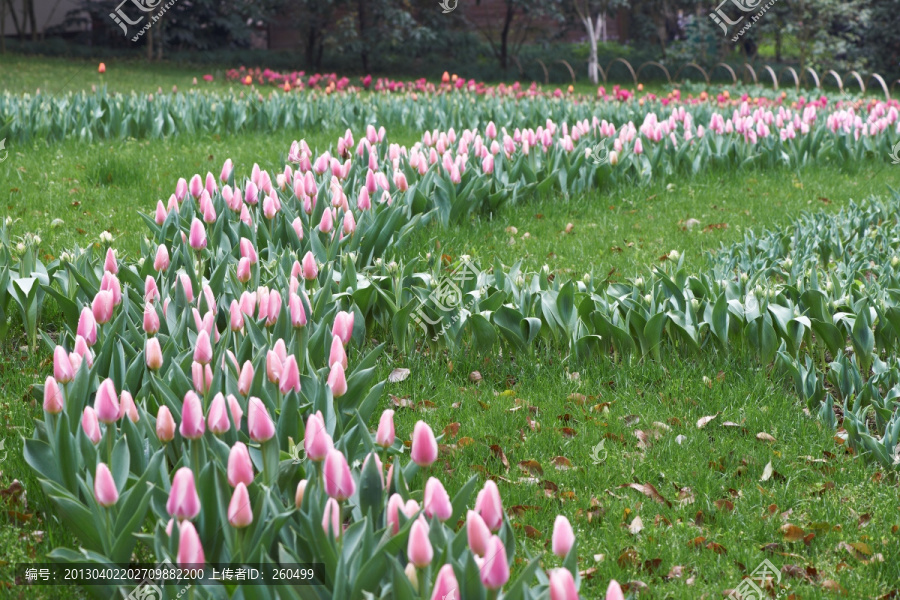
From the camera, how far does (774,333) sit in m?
3.95

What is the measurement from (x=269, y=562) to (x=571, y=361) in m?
2.41

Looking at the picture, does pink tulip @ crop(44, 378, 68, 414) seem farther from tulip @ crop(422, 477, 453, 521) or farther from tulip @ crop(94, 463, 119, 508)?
tulip @ crop(422, 477, 453, 521)

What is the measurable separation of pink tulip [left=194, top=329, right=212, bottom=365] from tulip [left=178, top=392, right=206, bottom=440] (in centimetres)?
42

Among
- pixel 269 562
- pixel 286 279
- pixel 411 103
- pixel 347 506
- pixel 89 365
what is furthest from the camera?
pixel 411 103

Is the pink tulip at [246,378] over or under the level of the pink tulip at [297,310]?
under

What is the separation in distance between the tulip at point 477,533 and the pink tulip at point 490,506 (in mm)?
71

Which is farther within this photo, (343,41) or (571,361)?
(343,41)

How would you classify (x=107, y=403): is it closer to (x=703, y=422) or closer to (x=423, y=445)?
(x=423, y=445)

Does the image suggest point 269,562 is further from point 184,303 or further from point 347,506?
point 184,303

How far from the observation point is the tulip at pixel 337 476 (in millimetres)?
1976

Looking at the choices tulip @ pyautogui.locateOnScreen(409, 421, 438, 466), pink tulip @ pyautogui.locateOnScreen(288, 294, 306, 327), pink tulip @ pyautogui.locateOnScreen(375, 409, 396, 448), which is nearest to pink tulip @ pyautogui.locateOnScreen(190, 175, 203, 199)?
pink tulip @ pyautogui.locateOnScreen(288, 294, 306, 327)

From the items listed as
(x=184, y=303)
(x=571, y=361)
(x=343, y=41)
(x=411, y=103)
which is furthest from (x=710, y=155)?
(x=343, y=41)

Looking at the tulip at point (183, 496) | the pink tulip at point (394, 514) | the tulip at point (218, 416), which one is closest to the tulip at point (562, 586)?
the pink tulip at point (394, 514)

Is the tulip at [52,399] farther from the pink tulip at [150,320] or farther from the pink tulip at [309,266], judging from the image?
the pink tulip at [309,266]
